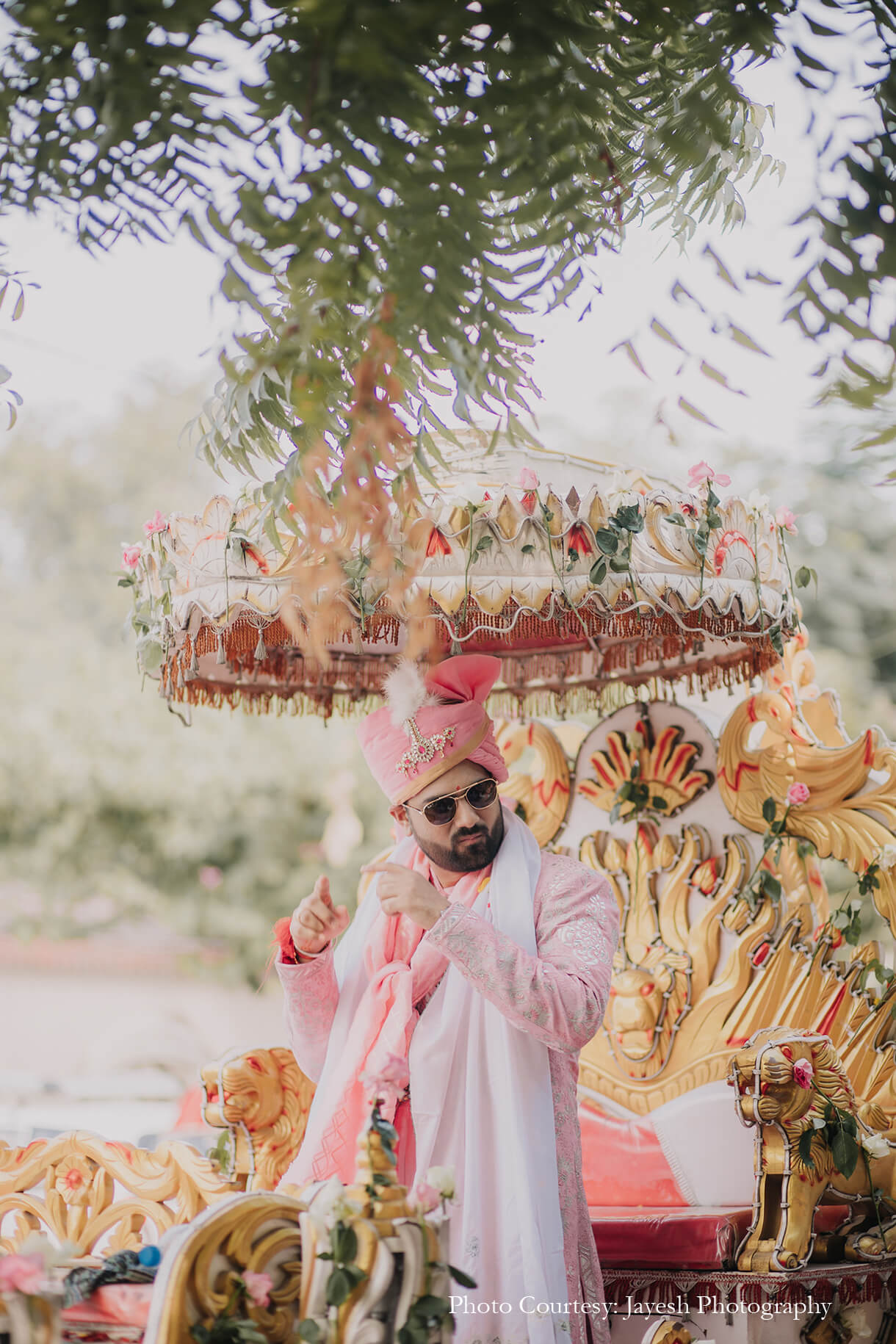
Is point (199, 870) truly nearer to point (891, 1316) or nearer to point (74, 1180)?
point (74, 1180)

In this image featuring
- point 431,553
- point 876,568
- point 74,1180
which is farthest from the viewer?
point 876,568

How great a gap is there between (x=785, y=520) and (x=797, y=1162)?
1713 mm

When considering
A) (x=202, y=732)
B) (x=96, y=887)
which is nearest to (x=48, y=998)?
(x=96, y=887)

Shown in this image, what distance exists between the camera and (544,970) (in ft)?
8.93

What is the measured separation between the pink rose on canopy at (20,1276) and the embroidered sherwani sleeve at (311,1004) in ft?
4.30

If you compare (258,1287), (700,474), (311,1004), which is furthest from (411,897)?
(700,474)

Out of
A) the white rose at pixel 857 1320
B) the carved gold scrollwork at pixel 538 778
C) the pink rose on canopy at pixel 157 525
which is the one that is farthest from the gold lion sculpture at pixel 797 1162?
the pink rose on canopy at pixel 157 525

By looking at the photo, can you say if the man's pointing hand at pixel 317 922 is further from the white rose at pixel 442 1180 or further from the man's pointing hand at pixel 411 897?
the white rose at pixel 442 1180

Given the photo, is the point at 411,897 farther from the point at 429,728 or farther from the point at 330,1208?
the point at 330,1208

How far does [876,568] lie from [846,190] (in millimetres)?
12114

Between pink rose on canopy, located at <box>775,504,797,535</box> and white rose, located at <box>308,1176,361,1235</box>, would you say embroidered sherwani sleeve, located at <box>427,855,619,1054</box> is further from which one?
pink rose on canopy, located at <box>775,504,797,535</box>

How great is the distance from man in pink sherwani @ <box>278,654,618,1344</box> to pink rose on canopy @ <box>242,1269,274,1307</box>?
0.76 metres

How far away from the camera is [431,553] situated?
290cm

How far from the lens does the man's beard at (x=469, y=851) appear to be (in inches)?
122
